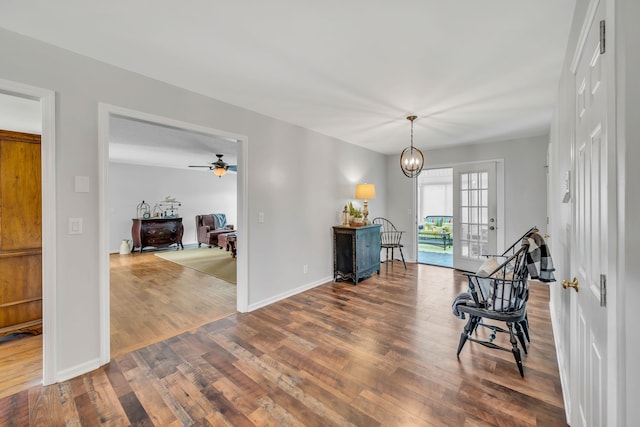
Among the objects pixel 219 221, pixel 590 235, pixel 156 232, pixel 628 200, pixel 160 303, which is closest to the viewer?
pixel 628 200

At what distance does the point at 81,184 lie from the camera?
2029 mm

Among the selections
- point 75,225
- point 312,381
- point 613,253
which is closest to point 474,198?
point 312,381

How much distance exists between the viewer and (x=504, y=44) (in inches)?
75.2

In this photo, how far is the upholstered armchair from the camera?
7.70 metres

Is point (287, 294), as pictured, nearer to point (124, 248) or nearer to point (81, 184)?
point (81, 184)

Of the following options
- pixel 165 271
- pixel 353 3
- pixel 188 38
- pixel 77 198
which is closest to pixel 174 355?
pixel 77 198

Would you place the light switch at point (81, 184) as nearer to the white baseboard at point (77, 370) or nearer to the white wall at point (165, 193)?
the white baseboard at point (77, 370)

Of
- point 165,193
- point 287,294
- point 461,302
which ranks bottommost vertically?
point 287,294

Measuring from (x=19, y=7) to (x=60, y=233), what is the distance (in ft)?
4.55

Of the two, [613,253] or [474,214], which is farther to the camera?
[474,214]

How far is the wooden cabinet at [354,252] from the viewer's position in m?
4.20

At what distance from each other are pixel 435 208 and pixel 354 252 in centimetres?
751

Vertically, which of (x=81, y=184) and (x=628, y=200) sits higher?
(x=81, y=184)

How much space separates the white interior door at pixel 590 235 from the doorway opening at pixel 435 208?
7.18 meters
